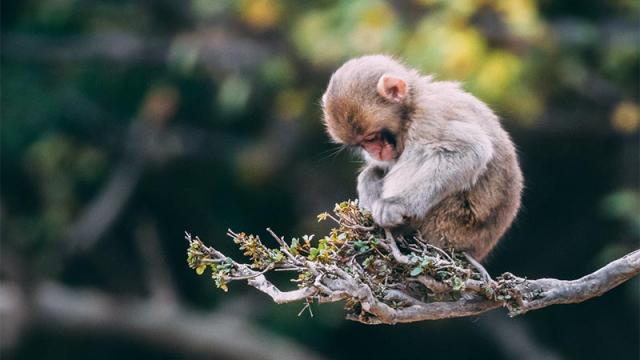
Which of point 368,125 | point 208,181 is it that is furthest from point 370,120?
point 208,181

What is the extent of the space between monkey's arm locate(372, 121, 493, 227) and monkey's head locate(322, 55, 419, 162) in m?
0.18

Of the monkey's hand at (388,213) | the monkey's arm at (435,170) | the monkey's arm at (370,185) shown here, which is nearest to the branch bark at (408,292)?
the monkey's hand at (388,213)

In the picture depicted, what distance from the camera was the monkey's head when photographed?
570 cm

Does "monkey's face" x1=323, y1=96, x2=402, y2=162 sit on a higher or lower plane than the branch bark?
higher

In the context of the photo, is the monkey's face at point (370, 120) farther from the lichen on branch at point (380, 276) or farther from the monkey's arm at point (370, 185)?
the lichen on branch at point (380, 276)

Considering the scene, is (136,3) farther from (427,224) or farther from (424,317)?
(424,317)

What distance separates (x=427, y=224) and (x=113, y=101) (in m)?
8.73

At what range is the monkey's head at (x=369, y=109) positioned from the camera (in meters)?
5.70

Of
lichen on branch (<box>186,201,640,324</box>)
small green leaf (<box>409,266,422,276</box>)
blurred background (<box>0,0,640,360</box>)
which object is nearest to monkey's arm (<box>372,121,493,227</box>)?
lichen on branch (<box>186,201,640,324</box>)

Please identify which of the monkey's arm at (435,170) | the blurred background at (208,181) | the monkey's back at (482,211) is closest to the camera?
the monkey's arm at (435,170)

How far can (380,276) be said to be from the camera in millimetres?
4656

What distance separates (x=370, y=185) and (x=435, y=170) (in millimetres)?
517

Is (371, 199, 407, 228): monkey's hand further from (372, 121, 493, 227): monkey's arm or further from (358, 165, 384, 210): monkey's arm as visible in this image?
(358, 165, 384, 210): monkey's arm

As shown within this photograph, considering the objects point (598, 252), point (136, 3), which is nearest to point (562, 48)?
point (598, 252)
